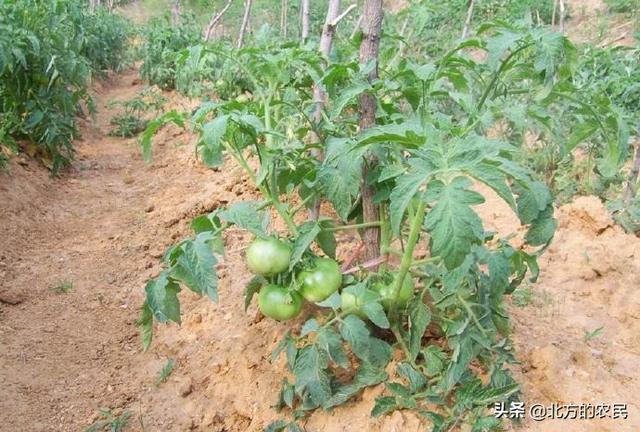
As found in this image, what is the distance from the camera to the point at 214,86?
5387 mm

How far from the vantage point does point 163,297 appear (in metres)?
1.48

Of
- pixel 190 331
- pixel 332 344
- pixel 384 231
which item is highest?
pixel 384 231

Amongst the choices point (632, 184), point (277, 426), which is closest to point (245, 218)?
point (277, 426)

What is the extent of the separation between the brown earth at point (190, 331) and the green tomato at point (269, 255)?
450 mm

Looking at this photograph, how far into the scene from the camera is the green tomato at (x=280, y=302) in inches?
65.4

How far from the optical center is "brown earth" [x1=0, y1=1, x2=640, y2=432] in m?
1.74

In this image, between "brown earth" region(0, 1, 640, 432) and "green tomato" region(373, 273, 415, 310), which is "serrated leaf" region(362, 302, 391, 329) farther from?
"brown earth" region(0, 1, 640, 432)

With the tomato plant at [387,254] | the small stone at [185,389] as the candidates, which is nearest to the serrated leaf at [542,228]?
the tomato plant at [387,254]

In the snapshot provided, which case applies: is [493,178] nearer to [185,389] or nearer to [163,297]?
[163,297]

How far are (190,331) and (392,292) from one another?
3.21 feet

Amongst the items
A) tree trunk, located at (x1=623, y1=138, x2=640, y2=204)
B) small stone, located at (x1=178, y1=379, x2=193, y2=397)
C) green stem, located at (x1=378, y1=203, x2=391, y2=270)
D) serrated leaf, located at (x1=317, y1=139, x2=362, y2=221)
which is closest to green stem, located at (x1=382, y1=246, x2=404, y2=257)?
green stem, located at (x1=378, y1=203, x2=391, y2=270)

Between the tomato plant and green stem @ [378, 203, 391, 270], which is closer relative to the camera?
the tomato plant

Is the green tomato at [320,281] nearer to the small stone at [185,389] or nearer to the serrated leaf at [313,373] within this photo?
the serrated leaf at [313,373]

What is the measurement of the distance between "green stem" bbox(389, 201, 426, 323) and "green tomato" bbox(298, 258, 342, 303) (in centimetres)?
17
